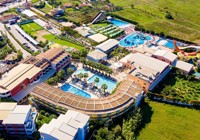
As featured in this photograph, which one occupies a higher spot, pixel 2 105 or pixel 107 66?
pixel 2 105

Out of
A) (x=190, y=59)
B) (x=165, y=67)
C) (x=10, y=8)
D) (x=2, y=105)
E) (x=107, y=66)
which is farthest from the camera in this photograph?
(x=10, y=8)

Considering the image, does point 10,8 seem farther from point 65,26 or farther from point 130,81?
point 130,81

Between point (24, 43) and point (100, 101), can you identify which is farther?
point (24, 43)

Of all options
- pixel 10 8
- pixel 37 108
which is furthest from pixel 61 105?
pixel 10 8

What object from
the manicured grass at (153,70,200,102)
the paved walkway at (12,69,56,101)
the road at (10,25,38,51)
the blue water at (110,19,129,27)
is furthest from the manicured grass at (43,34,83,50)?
the manicured grass at (153,70,200,102)

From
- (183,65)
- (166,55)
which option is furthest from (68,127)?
(183,65)

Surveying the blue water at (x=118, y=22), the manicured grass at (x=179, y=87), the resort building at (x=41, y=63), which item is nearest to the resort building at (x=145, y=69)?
the manicured grass at (x=179, y=87)
